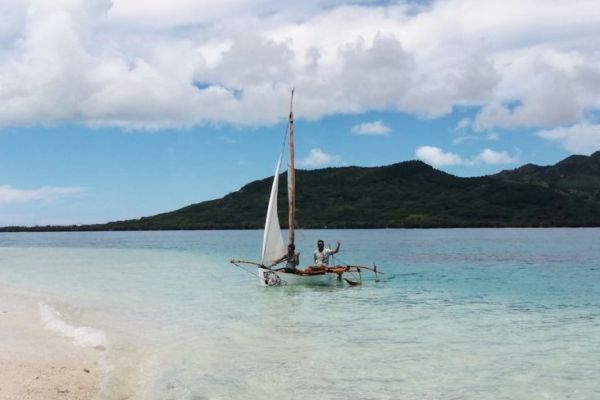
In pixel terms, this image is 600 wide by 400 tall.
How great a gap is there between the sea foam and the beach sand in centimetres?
35

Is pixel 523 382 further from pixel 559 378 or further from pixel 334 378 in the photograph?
pixel 334 378

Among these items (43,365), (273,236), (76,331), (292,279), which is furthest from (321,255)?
(43,365)

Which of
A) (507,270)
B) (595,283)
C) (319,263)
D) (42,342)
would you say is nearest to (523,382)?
(42,342)

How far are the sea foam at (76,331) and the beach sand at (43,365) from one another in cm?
35

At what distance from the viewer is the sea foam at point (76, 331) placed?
22031mm

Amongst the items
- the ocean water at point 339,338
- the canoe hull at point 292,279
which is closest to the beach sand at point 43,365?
the ocean water at point 339,338

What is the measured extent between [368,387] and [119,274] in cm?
4834

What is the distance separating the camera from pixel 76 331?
24.5 meters

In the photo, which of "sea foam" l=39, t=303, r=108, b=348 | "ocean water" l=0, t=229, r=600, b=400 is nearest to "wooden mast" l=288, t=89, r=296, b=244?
"ocean water" l=0, t=229, r=600, b=400

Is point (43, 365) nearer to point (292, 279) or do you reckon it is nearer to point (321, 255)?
point (292, 279)

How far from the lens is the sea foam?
Result: 22.0 metres

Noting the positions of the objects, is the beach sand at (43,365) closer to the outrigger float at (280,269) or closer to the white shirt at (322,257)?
the outrigger float at (280,269)

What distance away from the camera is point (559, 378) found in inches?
682

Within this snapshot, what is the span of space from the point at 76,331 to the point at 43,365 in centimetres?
783
